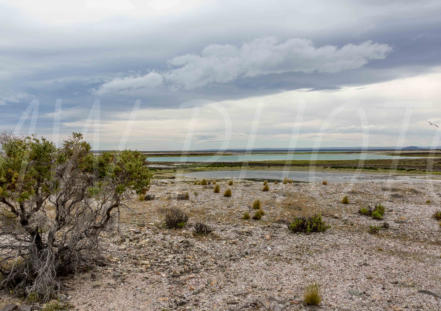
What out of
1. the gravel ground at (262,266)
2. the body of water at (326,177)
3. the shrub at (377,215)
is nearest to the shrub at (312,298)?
the gravel ground at (262,266)

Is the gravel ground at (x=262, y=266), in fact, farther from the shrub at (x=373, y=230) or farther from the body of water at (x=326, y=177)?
the body of water at (x=326, y=177)

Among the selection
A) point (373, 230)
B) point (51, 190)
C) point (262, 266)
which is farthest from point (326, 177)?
point (51, 190)

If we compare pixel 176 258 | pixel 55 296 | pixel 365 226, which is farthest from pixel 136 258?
pixel 365 226

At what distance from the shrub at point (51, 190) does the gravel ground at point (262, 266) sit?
0.76 meters

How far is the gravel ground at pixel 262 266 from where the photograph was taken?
7.21 m

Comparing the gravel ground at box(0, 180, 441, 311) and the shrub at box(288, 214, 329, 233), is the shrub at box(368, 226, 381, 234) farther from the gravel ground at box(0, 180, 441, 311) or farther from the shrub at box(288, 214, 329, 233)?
the shrub at box(288, 214, 329, 233)

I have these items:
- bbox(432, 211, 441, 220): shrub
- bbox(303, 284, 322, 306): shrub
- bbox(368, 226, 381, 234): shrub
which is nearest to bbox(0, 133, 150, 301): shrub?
bbox(303, 284, 322, 306): shrub

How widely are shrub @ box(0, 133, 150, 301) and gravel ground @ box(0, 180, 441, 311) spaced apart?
0.76 meters

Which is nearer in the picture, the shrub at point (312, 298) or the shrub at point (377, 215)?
the shrub at point (312, 298)

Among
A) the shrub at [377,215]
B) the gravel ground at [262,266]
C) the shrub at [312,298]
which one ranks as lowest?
the gravel ground at [262,266]

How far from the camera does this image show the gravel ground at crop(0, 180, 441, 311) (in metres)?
7.21

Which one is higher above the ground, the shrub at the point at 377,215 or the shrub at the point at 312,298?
the shrub at the point at 377,215

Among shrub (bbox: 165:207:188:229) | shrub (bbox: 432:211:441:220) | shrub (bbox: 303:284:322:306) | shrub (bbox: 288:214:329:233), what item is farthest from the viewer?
shrub (bbox: 432:211:441:220)

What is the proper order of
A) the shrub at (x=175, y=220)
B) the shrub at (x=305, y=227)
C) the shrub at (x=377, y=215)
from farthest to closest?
the shrub at (x=377, y=215), the shrub at (x=175, y=220), the shrub at (x=305, y=227)
